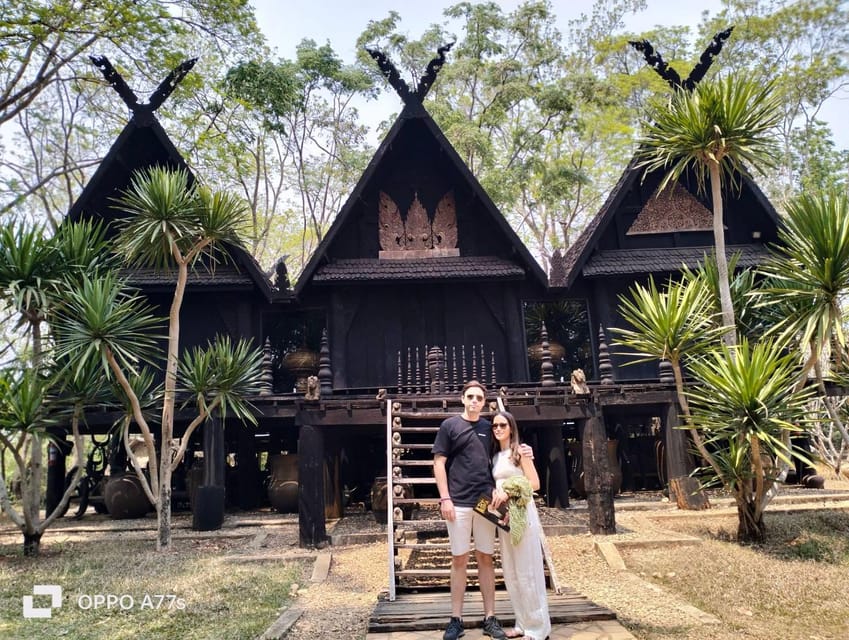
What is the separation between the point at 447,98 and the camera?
2736 cm

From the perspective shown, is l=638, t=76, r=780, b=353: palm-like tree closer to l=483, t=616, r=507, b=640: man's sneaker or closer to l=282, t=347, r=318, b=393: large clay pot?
l=483, t=616, r=507, b=640: man's sneaker

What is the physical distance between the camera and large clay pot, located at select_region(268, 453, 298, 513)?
41.8 ft

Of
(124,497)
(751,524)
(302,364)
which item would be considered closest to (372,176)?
(302,364)

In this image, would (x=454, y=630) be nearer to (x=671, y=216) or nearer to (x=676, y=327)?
(x=676, y=327)

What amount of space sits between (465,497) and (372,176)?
31.4ft

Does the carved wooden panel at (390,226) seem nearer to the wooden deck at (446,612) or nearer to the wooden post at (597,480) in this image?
the wooden post at (597,480)

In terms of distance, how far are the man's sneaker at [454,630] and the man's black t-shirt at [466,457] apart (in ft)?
2.80

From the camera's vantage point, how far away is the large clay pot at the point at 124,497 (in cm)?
1284

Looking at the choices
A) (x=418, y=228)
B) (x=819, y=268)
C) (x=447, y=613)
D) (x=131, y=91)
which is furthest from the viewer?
(x=418, y=228)

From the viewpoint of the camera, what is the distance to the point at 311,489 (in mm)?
9383

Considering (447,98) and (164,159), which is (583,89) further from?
(164,159)

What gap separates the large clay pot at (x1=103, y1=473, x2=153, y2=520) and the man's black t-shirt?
978cm

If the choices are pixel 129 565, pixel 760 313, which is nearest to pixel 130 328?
pixel 129 565

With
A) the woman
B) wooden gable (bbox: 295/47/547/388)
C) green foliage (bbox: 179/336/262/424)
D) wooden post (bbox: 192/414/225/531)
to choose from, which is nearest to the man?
the woman
